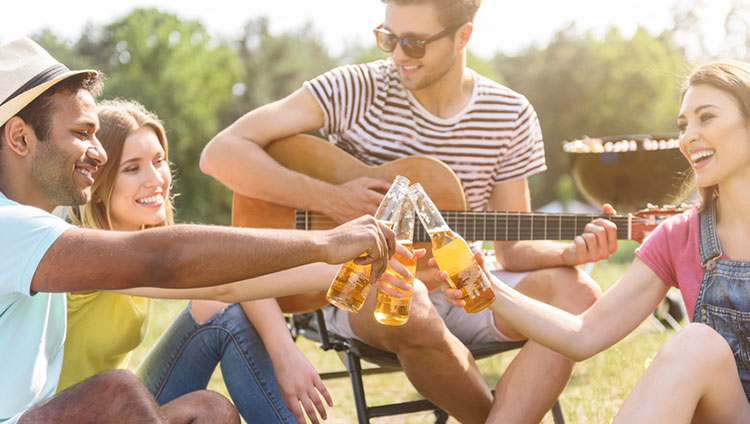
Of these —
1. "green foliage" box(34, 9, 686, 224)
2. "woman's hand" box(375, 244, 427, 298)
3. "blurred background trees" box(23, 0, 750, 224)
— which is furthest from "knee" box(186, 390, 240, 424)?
"green foliage" box(34, 9, 686, 224)

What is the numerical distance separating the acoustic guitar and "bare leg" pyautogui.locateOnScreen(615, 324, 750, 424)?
1225mm

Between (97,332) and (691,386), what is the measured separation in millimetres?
1792

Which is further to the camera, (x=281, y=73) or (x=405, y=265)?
(x=281, y=73)

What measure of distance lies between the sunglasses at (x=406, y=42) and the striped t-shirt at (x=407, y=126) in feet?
0.41

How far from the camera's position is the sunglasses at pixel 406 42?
3482 millimetres

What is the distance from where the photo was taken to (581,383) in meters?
4.98

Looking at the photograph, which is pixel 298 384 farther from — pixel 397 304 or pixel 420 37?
pixel 420 37

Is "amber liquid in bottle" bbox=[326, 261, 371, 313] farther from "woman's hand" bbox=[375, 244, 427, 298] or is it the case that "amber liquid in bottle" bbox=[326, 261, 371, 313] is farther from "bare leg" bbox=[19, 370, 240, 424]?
"bare leg" bbox=[19, 370, 240, 424]

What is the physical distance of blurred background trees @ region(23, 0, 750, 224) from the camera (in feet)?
112

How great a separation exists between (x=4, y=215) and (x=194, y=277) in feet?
1.50

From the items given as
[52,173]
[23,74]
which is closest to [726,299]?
[52,173]

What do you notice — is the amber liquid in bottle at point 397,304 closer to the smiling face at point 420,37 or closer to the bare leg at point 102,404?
the bare leg at point 102,404

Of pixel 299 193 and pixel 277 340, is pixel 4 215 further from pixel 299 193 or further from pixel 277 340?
pixel 299 193

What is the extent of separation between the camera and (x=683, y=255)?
254cm
